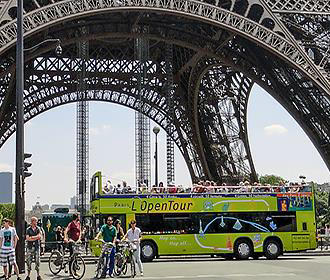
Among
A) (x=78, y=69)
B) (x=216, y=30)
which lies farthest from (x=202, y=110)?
(x=216, y=30)

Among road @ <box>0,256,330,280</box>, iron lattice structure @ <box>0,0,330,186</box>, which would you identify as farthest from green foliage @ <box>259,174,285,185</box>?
road @ <box>0,256,330,280</box>

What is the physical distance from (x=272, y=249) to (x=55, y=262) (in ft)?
32.5

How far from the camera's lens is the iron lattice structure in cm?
→ 3216

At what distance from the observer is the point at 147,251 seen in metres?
27.1

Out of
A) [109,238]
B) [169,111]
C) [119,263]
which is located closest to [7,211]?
[169,111]

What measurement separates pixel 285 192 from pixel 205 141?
2541 cm

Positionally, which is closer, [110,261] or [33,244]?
[33,244]

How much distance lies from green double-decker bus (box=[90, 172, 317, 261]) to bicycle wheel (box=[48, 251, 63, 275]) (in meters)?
5.49

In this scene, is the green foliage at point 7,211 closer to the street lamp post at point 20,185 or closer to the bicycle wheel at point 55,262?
the bicycle wheel at point 55,262

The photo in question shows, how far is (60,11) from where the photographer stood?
30.2 m

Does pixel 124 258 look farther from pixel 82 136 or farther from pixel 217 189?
pixel 82 136

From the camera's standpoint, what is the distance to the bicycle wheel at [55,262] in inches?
822

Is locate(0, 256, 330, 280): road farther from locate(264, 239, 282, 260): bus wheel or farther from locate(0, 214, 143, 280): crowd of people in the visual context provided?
locate(264, 239, 282, 260): bus wheel

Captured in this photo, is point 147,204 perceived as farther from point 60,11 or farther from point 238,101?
point 238,101
